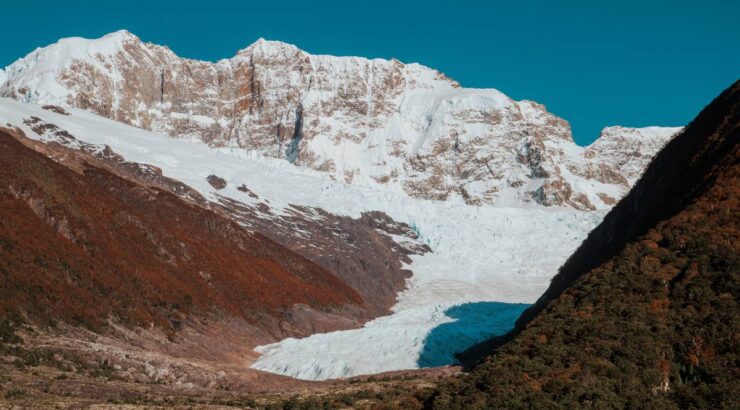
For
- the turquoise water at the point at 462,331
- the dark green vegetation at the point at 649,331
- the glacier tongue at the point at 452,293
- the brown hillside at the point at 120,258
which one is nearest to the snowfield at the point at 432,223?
the glacier tongue at the point at 452,293

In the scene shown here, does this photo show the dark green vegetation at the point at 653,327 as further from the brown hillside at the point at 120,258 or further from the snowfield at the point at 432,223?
the snowfield at the point at 432,223

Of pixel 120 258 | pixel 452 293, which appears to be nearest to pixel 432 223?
pixel 452 293

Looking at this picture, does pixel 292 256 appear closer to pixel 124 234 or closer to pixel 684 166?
pixel 124 234

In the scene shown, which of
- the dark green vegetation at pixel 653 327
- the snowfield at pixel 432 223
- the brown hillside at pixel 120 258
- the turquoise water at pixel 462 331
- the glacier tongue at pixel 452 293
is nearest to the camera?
the dark green vegetation at pixel 653 327

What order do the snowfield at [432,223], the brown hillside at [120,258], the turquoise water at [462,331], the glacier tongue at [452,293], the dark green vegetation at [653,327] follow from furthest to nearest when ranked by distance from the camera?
1. the snowfield at [432,223]
2. the turquoise water at [462,331]
3. the glacier tongue at [452,293]
4. the brown hillside at [120,258]
5. the dark green vegetation at [653,327]

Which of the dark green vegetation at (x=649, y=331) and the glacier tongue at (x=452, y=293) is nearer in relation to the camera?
the dark green vegetation at (x=649, y=331)

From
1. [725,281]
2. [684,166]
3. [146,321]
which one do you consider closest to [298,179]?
[146,321]

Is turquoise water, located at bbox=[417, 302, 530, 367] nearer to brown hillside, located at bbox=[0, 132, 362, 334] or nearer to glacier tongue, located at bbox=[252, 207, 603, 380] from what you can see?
glacier tongue, located at bbox=[252, 207, 603, 380]

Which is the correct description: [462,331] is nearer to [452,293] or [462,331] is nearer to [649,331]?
[649,331]

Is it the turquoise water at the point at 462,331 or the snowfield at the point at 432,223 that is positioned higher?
the snowfield at the point at 432,223
